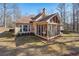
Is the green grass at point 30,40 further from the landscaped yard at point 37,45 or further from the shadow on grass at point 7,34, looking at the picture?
the shadow on grass at point 7,34

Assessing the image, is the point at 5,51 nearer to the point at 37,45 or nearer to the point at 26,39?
the point at 26,39

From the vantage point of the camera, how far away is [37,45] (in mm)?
2582

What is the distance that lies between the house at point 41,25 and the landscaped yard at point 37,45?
9cm

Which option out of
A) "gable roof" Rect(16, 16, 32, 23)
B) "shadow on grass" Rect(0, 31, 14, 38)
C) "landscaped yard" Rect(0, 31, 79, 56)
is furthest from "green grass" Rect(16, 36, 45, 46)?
"gable roof" Rect(16, 16, 32, 23)

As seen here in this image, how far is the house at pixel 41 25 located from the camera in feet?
8.29

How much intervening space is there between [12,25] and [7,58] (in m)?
0.52

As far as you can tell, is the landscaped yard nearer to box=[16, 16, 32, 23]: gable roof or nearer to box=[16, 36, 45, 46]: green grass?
box=[16, 36, 45, 46]: green grass

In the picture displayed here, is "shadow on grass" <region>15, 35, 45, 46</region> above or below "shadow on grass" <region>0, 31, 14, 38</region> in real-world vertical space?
below

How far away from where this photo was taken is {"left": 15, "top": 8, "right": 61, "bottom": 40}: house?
253 centimetres

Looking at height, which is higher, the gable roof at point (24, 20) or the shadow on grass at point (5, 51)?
the gable roof at point (24, 20)

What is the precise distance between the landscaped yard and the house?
0.09 metres

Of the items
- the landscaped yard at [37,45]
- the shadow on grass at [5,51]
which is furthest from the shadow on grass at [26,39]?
the shadow on grass at [5,51]

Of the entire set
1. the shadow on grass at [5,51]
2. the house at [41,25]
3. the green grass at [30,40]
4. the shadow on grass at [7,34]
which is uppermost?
the house at [41,25]

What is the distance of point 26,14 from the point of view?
257 cm
